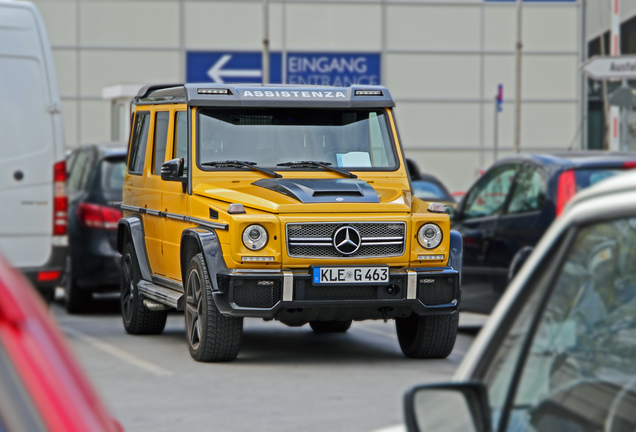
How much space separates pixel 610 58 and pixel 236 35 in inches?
700

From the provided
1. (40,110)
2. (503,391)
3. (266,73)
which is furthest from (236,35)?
(503,391)

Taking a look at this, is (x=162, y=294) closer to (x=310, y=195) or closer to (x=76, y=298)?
(x=310, y=195)

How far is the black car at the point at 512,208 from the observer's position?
9.34 m

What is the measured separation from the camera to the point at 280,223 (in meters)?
8.38

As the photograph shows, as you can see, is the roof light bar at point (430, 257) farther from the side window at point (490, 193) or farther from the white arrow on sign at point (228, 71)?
the white arrow on sign at point (228, 71)

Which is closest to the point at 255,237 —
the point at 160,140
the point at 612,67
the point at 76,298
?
the point at 160,140

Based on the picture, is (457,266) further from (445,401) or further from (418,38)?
(418,38)

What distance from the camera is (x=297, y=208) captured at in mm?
8422

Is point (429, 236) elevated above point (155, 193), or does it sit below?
below

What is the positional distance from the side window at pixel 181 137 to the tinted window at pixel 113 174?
8.32ft

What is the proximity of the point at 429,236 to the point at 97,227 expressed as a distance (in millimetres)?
4645

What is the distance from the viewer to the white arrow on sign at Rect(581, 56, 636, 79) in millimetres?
14750

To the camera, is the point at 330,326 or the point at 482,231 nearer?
the point at 482,231

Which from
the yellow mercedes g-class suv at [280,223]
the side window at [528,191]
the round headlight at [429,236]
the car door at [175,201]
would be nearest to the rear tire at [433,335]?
the yellow mercedes g-class suv at [280,223]
